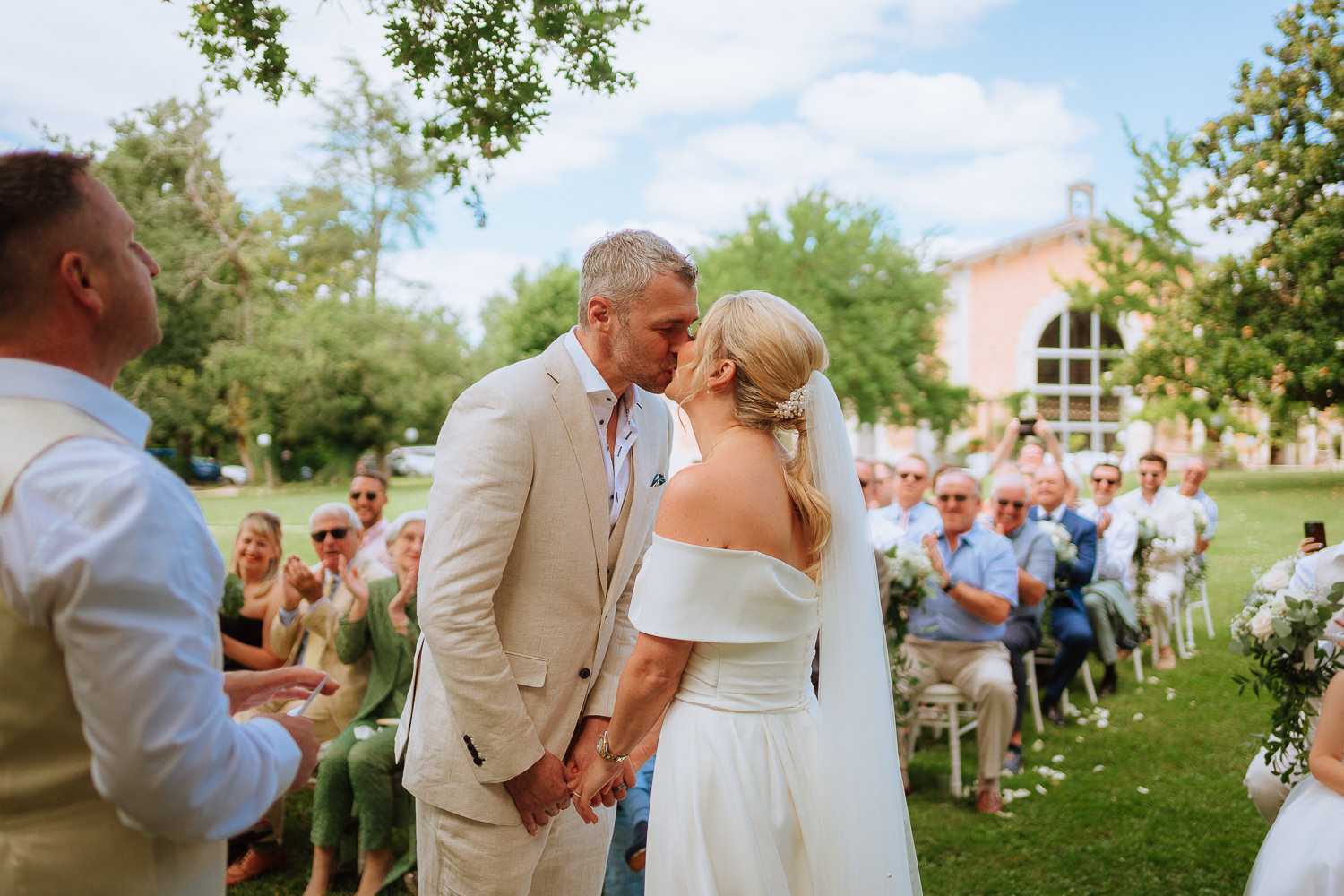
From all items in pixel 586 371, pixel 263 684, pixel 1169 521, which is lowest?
pixel 1169 521

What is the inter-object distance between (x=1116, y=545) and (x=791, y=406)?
24.1 ft

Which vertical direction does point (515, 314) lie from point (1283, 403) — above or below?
above

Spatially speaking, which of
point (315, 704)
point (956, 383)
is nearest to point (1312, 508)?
point (956, 383)

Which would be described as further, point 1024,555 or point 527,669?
point 1024,555

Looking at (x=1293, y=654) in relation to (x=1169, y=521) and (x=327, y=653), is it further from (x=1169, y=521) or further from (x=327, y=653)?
(x=1169, y=521)

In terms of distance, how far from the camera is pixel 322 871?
14.3 feet

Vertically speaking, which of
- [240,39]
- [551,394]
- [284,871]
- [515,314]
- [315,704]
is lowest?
[284,871]

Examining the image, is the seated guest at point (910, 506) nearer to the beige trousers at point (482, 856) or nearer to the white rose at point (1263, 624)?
the white rose at point (1263, 624)

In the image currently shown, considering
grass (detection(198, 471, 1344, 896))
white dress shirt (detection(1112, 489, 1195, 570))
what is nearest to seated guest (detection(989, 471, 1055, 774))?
grass (detection(198, 471, 1344, 896))

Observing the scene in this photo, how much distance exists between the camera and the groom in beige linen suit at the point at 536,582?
215 cm

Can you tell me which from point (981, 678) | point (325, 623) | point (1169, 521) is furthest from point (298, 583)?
point (1169, 521)

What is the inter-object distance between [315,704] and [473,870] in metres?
2.97

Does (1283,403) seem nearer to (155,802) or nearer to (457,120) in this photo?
(457,120)

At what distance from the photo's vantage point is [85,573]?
43.9 inches
